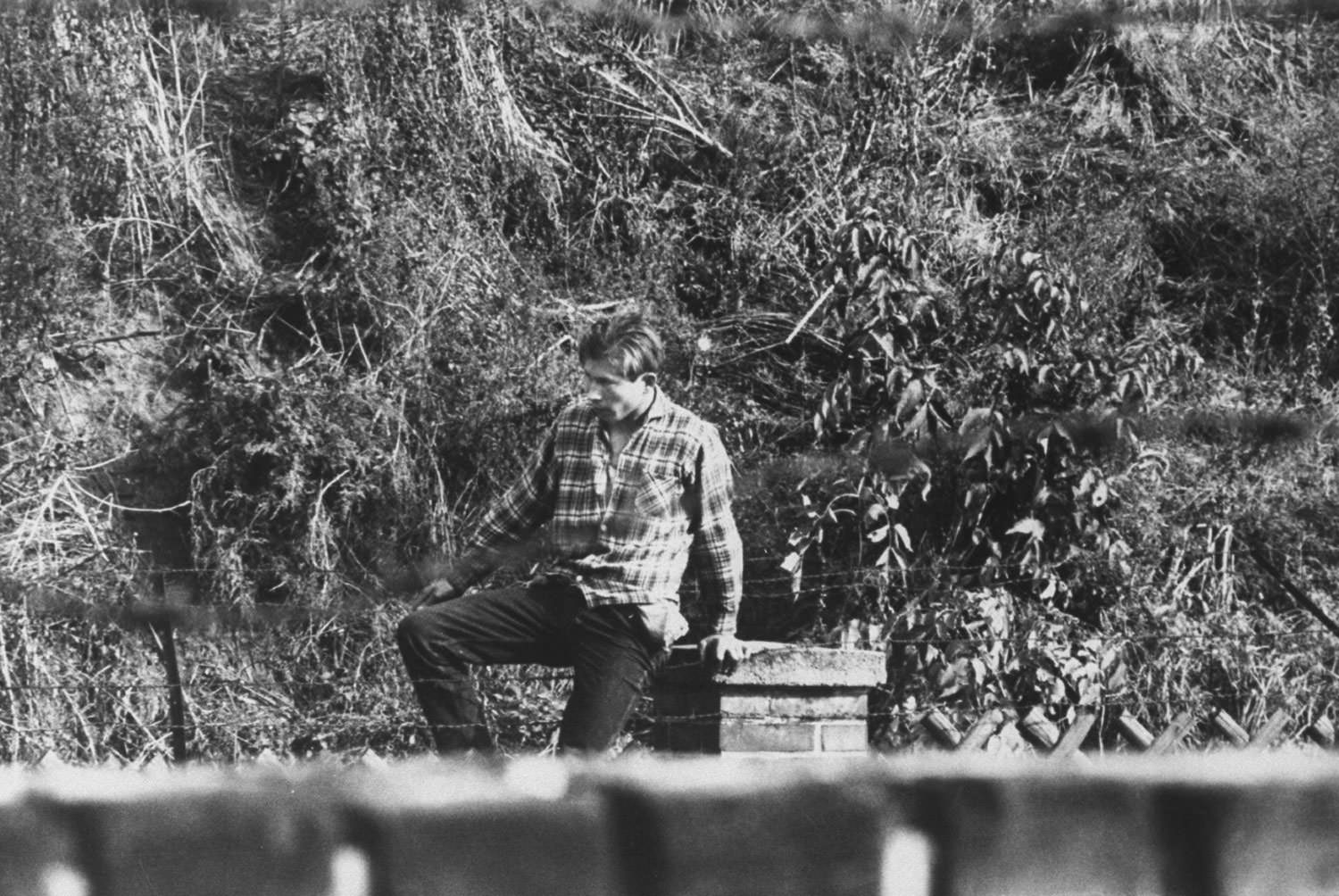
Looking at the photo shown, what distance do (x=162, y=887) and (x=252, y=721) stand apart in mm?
4279

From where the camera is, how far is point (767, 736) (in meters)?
4.11

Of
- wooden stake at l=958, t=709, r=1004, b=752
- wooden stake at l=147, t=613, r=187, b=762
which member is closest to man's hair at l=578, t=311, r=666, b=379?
wooden stake at l=958, t=709, r=1004, b=752

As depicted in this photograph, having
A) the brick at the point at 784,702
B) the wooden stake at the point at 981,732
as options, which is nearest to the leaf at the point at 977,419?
the wooden stake at the point at 981,732

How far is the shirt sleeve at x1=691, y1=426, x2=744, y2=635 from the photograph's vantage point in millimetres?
3980

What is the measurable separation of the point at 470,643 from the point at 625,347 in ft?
2.59

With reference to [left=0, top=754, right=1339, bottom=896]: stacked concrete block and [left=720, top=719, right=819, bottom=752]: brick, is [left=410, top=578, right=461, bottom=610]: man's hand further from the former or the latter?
[left=0, top=754, right=1339, bottom=896]: stacked concrete block

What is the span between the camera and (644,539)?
154 inches

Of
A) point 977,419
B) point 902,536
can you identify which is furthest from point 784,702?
point 977,419

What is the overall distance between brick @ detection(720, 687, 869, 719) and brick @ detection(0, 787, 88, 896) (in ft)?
8.96

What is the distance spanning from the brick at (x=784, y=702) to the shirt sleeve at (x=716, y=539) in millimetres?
183

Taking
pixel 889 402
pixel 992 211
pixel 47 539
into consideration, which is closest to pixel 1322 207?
pixel 992 211

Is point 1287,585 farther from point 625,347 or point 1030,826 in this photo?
point 1030,826

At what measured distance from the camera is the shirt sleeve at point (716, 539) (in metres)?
3.98

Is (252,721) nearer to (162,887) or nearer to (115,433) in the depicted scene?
(115,433)
